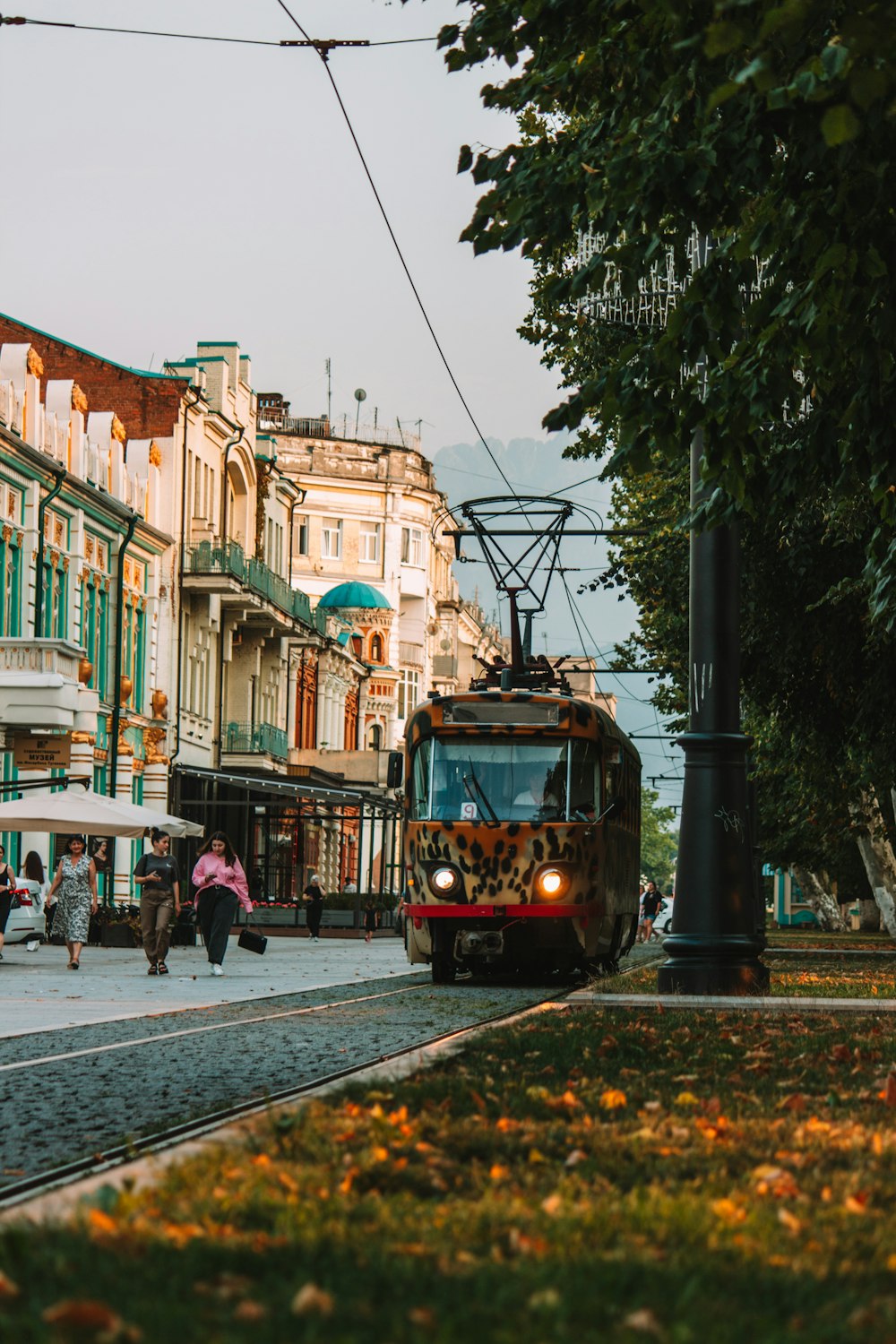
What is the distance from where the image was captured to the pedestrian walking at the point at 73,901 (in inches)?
1029

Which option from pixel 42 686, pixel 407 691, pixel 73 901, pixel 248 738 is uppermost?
pixel 407 691

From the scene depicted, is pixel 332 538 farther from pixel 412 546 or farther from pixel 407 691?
pixel 407 691

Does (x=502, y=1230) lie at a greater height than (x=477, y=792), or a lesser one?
lesser

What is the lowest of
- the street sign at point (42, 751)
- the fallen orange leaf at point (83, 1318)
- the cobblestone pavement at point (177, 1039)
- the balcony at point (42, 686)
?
the cobblestone pavement at point (177, 1039)

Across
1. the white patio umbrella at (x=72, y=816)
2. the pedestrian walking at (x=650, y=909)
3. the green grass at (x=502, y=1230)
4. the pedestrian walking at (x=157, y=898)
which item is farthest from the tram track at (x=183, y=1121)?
the pedestrian walking at (x=650, y=909)

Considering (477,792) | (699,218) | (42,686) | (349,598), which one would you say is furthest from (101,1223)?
(349,598)

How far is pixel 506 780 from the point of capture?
71.2 ft

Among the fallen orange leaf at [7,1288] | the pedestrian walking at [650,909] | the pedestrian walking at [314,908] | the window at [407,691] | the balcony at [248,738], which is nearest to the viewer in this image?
the fallen orange leaf at [7,1288]

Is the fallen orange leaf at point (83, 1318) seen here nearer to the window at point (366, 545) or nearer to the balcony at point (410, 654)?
the balcony at point (410, 654)

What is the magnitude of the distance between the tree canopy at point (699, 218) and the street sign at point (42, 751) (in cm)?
2377

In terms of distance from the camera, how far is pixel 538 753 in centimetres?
2186

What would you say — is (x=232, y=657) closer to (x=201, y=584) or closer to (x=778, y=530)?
Result: (x=201, y=584)

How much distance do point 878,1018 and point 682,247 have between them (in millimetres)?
5948

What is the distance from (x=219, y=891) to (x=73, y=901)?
7.54ft
